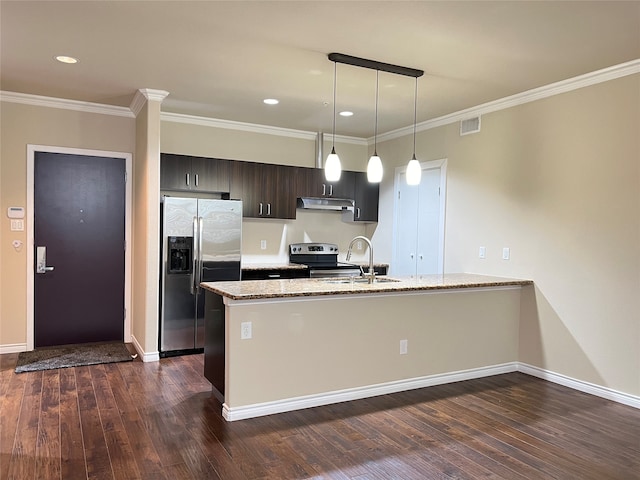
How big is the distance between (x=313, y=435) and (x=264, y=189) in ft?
11.0

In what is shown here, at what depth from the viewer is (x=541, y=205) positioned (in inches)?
171

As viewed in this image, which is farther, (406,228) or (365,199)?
(365,199)

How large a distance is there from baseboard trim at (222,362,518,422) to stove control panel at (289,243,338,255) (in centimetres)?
267

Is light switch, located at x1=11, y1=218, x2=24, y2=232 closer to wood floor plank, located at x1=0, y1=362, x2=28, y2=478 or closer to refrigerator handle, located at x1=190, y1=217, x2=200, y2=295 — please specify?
wood floor plank, located at x1=0, y1=362, x2=28, y2=478

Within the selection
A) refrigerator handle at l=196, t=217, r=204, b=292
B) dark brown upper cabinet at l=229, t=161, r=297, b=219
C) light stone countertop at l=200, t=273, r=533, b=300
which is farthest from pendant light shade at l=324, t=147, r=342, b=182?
dark brown upper cabinet at l=229, t=161, r=297, b=219

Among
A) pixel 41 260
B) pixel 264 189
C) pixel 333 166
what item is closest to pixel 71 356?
pixel 41 260

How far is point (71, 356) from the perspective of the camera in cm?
474

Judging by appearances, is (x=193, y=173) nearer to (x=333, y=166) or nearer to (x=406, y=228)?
(x=333, y=166)

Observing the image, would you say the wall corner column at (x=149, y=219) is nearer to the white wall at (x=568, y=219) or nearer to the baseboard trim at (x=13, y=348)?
the baseboard trim at (x=13, y=348)

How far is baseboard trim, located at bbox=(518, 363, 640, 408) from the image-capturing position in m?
3.69

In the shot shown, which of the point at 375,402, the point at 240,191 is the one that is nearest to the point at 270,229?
the point at 240,191

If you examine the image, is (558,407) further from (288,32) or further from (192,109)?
(192,109)

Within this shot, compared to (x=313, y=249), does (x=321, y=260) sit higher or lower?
lower

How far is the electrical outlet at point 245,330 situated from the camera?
3301 mm
